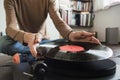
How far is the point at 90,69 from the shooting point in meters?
0.57

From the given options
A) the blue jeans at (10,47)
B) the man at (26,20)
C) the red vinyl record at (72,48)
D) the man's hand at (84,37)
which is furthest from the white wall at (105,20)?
the red vinyl record at (72,48)

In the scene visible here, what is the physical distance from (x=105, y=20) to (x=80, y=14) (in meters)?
0.42

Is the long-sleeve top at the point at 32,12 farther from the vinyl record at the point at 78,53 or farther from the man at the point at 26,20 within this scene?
the vinyl record at the point at 78,53

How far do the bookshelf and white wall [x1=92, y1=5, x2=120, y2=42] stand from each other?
10cm

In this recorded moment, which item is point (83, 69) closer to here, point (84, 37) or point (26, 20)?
point (84, 37)

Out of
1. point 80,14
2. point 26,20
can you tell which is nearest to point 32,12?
point 26,20

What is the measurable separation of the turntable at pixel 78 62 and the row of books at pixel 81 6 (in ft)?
9.69

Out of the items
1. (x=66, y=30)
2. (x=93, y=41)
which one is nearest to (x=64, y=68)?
(x=93, y=41)

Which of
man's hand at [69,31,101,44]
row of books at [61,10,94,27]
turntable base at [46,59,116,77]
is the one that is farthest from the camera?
row of books at [61,10,94,27]

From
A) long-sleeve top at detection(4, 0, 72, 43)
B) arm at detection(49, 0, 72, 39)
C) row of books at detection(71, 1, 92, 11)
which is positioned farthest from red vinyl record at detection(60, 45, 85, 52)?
row of books at detection(71, 1, 92, 11)

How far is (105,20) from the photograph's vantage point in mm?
3498

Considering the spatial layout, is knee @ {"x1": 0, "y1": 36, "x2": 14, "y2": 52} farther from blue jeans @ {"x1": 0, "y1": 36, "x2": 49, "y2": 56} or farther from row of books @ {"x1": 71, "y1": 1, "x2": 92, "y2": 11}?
row of books @ {"x1": 71, "y1": 1, "x2": 92, "y2": 11}

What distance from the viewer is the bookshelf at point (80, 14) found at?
3.52m

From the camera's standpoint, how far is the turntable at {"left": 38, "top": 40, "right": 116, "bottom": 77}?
556 millimetres
